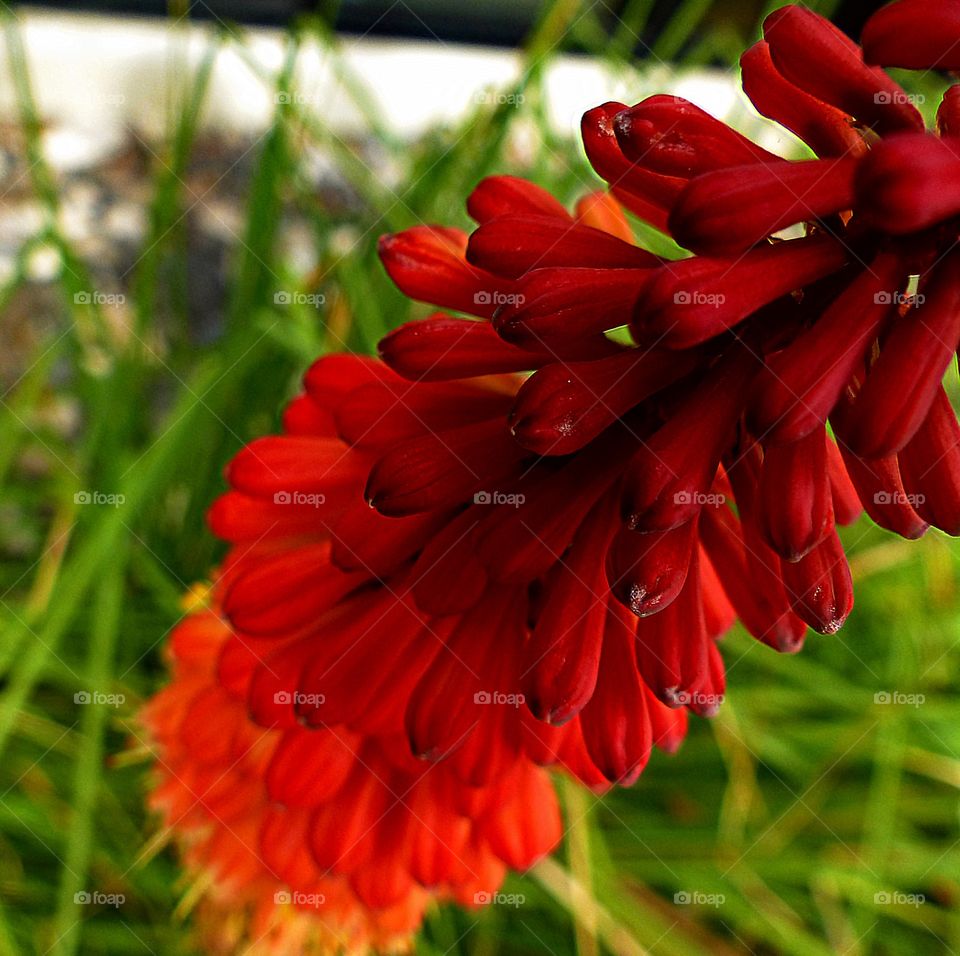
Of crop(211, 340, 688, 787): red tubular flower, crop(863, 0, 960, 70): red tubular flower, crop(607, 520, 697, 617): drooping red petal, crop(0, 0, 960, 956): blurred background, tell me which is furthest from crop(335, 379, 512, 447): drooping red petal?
crop(0, 0, 960, 956): blurred background

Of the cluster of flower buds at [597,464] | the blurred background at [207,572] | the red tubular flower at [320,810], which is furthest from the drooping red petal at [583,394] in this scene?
the blurred background at [207,572]

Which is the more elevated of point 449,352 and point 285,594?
point 449,352

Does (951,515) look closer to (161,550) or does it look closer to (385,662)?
(385,662)

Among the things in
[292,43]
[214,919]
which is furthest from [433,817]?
[292,43]

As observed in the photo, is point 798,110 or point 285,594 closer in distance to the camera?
point 798,110

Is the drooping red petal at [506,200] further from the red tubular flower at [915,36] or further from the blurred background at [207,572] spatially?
the blurred background at [207,572]

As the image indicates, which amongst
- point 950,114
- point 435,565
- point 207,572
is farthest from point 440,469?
point 207,572

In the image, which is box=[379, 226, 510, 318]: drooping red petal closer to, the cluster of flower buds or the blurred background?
the cluster of flower buds

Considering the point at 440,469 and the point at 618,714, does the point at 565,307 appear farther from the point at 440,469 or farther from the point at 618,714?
the point at 618,714
